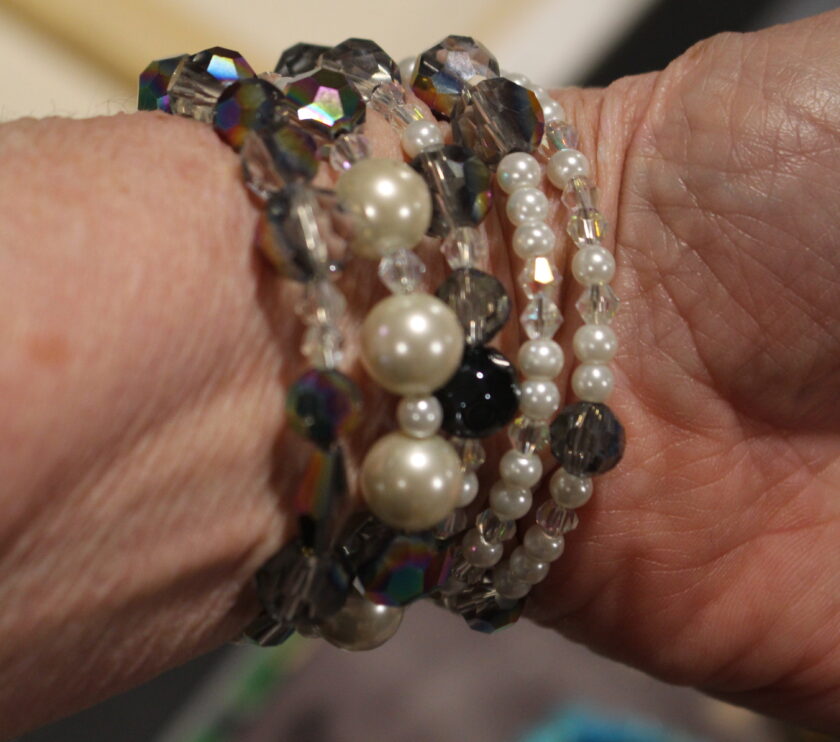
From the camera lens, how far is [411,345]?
0.44 m

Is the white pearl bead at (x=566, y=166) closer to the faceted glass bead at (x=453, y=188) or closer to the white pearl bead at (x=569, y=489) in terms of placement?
the faceted glass bead at (x=453, y=188)

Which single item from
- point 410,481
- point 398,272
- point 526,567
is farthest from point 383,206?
point 526,567

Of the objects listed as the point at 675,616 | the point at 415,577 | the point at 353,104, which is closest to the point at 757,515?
the point at 675,616

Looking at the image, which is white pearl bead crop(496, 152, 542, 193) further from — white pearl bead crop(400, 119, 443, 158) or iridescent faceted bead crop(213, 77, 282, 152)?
iridescent faceted bead crop(213, 77, 282, 152)

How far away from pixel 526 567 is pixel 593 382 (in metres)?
0.13

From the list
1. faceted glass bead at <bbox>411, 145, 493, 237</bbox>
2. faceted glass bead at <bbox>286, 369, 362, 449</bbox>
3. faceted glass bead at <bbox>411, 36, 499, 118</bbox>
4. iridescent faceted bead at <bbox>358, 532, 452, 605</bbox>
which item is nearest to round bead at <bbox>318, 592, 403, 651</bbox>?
iridescent faceted bead at <bbox>358, 532, 452, 605</bbox>

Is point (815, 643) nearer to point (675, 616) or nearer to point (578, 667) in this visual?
point (675, 616)

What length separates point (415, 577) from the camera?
0.49 m

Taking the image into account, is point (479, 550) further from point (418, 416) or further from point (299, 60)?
point (299, 60)

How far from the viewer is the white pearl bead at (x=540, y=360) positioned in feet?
1.68

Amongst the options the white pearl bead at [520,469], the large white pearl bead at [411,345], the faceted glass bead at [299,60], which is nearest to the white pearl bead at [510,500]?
the white pearl bead at [520,469]

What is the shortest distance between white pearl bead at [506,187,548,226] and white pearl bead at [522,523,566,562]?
196 mm

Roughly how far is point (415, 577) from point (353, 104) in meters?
0.29

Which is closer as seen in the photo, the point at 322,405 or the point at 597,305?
the point at 322,405
